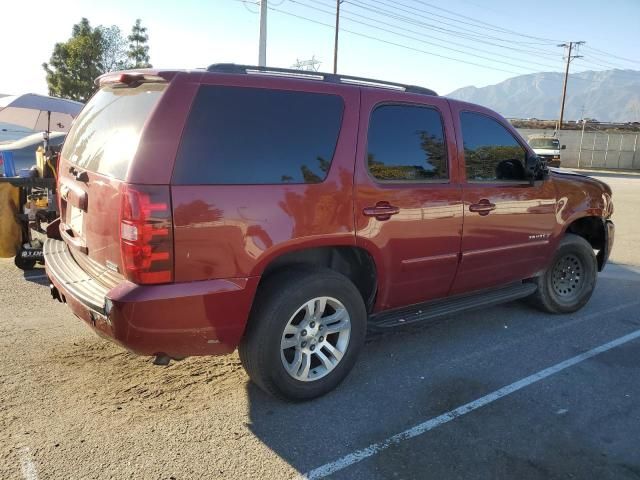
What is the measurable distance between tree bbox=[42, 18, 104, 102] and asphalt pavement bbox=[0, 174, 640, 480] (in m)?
36.2

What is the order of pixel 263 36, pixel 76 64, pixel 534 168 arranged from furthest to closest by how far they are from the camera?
pixel 76 64 → pixel 263 36 → pixel 534 168

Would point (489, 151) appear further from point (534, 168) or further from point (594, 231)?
point (594, 231)

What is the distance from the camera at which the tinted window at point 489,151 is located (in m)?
4.18

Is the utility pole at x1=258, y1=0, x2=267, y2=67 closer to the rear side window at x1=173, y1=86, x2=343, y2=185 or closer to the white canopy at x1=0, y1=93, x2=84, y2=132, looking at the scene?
the white canopy at x1=0, y1=93, x2=84, y2=132

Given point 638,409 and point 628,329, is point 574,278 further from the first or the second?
point 638,409

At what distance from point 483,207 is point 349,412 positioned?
1.94 metres

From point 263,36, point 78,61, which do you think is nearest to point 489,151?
point 263,36

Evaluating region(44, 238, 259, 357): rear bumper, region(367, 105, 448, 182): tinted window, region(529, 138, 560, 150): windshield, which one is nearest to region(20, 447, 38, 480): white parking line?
region(44, 238, 259, 357): rear bumper

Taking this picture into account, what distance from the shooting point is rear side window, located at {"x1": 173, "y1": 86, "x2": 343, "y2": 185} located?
2.83m

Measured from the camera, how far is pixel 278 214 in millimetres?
3035

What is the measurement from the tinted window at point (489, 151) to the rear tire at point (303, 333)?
153cm

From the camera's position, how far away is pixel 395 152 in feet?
12.1

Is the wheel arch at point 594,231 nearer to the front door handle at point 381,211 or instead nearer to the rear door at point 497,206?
the rear door at point 497,206

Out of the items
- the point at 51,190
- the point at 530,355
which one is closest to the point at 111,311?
the point at 530,355
